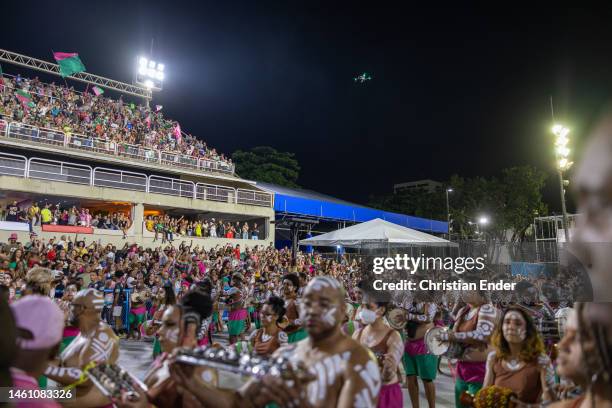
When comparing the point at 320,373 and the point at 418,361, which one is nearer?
the point at 320,373

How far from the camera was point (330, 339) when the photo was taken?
2506 mm

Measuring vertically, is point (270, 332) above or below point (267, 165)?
below

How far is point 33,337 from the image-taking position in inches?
88.7

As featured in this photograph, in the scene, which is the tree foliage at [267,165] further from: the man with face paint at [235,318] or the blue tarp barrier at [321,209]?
the man with face paint at [235,318]

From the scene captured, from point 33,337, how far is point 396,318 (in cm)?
534

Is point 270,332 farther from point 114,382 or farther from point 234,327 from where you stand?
point 234,327

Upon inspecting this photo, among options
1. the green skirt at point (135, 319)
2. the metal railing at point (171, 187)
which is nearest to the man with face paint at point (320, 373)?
the green skirt at point (135, 319)

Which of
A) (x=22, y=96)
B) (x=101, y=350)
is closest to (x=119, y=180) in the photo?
(x=22, y=96)

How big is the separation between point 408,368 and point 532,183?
38.7 meters

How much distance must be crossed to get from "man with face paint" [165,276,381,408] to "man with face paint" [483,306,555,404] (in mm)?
2034

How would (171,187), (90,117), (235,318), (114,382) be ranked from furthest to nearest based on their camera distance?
(90,117) → (171,187) → (235,318) → (114,382)

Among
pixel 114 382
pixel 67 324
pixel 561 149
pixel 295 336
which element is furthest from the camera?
pixel 561 149

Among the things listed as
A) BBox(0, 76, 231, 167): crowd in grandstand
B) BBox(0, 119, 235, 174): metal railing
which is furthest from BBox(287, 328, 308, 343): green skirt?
BBox(0, 76, 231, 167): crowd in grandstand

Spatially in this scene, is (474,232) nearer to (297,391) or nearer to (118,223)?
(118,223)
